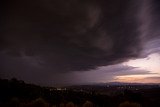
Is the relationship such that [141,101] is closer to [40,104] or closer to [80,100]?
[80,100]

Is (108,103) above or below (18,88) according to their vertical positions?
below

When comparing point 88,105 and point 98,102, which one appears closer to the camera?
point 88,105

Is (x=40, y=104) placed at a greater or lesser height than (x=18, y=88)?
lesser

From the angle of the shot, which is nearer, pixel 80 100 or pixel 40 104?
pixel 40 104

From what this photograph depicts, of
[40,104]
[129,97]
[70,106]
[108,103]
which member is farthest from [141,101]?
[40,104]

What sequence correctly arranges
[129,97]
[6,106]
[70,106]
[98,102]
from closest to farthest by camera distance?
[6,106] → [70,106] → [129,97] → [98,102]

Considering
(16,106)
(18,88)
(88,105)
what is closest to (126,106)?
(88,105)

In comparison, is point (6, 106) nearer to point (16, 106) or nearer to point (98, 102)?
point (16, 106)

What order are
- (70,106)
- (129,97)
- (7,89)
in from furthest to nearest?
(7,89)
(129,97)
(70,106)

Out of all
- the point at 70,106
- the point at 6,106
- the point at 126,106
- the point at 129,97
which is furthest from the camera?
the point at 129,97
